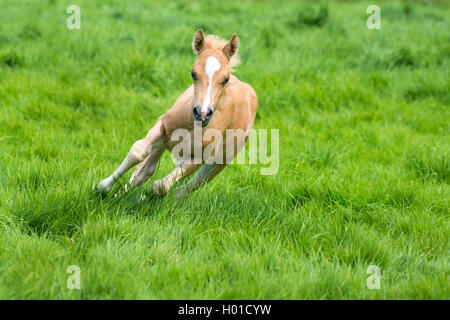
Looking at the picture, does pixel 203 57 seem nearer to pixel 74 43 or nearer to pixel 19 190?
pixel 19 190

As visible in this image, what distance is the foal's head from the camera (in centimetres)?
309

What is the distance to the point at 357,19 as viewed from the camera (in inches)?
419

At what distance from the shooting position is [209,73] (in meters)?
3.18

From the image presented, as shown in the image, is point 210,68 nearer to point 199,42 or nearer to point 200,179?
point 199,42

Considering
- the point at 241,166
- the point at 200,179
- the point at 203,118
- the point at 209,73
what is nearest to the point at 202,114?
the point at 203,118

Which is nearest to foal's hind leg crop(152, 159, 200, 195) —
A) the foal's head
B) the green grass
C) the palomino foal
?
the palomino foal

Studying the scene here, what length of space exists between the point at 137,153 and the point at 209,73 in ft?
2.54

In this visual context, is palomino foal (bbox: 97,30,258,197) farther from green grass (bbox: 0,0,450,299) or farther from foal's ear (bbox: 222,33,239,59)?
green grass (bbox: 0,0,450,299)

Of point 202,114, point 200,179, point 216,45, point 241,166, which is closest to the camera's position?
point 202,114

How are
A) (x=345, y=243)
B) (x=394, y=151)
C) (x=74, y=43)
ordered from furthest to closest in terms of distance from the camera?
(x=74, y=43) → (x=394, y=151) → (x=345, y=243)

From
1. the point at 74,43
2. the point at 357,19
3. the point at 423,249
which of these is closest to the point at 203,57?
the point at 423,249

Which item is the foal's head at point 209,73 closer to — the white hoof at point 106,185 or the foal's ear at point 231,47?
the foal's ear at point 231,47

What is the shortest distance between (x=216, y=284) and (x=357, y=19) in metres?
8.91

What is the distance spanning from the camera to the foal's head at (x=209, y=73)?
3.09 meters
